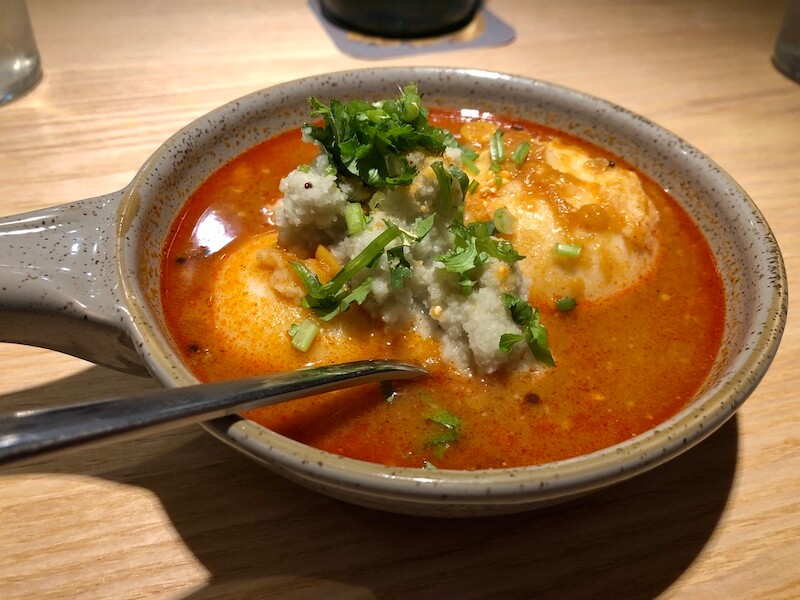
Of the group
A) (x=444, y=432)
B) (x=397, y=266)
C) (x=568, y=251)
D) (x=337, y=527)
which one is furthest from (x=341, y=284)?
(x=568, y=251)

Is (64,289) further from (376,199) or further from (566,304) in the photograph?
(566,304)

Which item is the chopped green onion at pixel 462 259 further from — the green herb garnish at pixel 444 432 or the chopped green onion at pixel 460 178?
the green herb garnish at pixel 444 432

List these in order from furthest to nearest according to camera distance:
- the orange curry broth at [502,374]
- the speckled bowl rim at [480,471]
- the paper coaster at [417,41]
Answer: the paper coaster at [417,41]
the orange curry broth at [502,374]
the speckled bowl rim at [480,471]

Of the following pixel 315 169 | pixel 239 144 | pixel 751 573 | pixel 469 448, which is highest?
pixel 315 169

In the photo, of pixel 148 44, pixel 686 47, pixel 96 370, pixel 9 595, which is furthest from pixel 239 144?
pixel 686 47

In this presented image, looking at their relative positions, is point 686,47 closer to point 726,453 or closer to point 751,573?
point 726,453

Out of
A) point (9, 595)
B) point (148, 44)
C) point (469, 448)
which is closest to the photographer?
point (9, 595)

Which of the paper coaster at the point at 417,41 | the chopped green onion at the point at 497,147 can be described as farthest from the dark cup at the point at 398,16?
the chopped green onion at the point at 497,147
